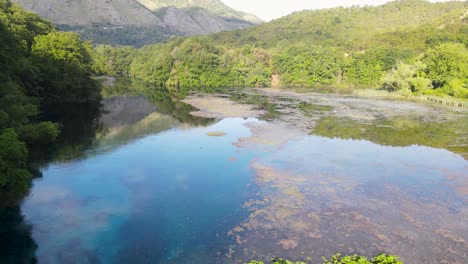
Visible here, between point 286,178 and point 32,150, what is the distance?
21.3 m

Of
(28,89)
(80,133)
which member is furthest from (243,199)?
(28,89)

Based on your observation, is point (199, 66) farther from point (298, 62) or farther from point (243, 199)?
point (243, 199)

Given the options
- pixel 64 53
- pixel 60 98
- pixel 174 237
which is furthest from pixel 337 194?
pixel 64 53

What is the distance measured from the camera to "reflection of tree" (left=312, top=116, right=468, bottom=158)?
38969 mm

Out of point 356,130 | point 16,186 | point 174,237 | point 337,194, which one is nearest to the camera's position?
point 174,237

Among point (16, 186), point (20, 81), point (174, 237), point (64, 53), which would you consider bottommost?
point (174, 237)

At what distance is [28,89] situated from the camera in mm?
43406

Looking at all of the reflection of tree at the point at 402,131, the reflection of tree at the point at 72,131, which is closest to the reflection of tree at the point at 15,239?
the reflection of tree at the point at 72,131

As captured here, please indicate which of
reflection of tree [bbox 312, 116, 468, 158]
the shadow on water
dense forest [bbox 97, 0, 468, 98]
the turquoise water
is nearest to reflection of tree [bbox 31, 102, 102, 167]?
the shadow on water

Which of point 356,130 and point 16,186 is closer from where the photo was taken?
point 16,186

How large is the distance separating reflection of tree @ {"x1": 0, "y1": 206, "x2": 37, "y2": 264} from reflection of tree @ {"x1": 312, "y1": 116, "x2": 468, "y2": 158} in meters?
30.9

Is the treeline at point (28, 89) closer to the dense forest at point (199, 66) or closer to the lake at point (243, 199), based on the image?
the dense forest at point (199, 66)

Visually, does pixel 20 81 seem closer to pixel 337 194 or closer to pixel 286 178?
pixel 286 178

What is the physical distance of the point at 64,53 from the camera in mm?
56531
